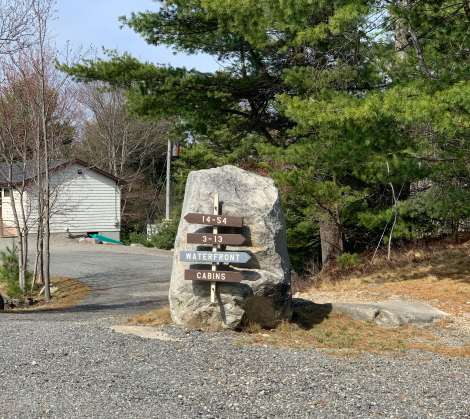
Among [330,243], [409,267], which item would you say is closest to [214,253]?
[409,267]

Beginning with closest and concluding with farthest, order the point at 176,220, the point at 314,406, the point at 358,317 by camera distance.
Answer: the point at 314,406 < the point at 358,317 < the point at 176,220

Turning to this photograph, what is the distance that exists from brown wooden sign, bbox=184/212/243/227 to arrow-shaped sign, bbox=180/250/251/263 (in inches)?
14.9

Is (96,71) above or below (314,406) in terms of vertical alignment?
above

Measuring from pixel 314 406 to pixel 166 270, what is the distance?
13.3 m

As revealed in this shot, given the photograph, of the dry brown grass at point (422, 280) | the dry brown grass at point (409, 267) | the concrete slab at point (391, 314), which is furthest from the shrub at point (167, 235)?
the concrete slab at point (391, 314)

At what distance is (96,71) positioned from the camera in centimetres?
1281

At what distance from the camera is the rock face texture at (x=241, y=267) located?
699cm

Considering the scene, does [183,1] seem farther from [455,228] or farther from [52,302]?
[455,228]

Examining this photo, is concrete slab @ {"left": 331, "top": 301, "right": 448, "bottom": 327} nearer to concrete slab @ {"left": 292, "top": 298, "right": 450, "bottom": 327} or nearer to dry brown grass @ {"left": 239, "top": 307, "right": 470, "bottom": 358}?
concrete slab @ {"left": 292, "top": 298, "right": 450, "bottom": 327}

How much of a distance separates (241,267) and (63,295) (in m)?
7.79

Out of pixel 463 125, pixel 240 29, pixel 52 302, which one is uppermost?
pixel 240 29

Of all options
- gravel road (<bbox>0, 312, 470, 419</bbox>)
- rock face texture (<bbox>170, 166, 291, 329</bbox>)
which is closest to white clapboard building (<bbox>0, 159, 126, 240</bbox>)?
rock face texture (<bbox>170, 166, 291, 329</bbox>)

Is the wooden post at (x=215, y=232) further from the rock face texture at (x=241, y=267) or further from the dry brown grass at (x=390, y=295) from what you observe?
the dry brown grass at (x=390, y=295)

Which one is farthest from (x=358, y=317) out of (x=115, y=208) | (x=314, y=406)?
(x=115, y=208)
